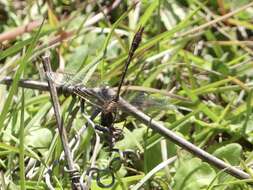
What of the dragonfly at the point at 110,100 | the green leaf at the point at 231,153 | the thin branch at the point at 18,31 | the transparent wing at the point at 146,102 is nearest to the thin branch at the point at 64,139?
the dragonfly at the point at 110,100

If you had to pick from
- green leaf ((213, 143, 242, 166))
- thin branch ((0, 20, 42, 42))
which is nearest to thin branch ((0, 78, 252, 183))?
green leaf ((213, 143, 242, 166))

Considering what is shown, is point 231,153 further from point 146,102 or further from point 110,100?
point 110,100

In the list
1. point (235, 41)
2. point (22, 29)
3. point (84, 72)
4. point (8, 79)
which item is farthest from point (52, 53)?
point (235, 41)

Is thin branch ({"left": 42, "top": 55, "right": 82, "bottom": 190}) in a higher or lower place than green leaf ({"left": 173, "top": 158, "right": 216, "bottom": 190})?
higher

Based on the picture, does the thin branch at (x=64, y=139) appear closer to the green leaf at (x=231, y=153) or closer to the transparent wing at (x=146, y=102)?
Answer: the transparent wing at (x=146, y=102)

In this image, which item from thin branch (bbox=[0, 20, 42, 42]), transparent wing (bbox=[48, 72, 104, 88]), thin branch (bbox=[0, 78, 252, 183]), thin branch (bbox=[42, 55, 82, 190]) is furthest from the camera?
thin branch (bbox=[0, 20, 42, 42])

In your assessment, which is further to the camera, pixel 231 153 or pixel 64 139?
pixel 231 153

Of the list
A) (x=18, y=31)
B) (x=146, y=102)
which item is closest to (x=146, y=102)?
(x=146, y=102)

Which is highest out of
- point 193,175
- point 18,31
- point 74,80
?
point 18,31

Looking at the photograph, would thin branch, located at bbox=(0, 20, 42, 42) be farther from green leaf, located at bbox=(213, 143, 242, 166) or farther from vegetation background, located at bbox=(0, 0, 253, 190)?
green leaf, located at bbox=(213, 143, 242, 166)
